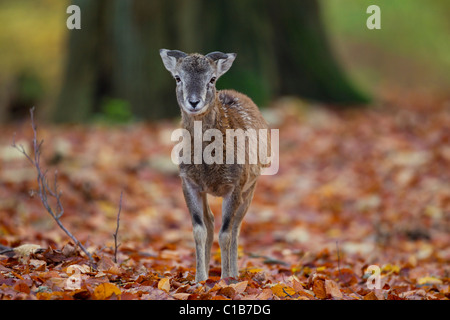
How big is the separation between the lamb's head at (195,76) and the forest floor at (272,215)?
5.31 ft

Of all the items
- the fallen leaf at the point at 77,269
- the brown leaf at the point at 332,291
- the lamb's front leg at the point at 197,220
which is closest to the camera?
the brown leaf at the point at 332,291

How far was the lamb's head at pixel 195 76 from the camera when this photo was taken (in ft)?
17.8

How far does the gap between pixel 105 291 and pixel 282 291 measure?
1.49m

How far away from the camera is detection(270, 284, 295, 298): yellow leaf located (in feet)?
16.3

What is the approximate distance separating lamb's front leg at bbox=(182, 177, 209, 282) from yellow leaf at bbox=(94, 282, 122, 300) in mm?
1125

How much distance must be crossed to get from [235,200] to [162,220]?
16.7 ft

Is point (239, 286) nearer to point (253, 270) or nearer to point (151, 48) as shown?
point (253, 270)

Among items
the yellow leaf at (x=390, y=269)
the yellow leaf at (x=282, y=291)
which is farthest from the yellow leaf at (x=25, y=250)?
the yellow leaf at (x=390, y=269)

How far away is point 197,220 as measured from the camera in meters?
5.67

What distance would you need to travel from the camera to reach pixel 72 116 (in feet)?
55.5

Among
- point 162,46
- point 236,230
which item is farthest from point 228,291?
point 162,46

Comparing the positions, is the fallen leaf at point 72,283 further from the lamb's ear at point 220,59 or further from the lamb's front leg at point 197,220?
the lamb's ear at point 220,59

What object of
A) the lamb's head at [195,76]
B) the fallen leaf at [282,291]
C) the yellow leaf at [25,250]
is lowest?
the fallen leaf at [282,291]

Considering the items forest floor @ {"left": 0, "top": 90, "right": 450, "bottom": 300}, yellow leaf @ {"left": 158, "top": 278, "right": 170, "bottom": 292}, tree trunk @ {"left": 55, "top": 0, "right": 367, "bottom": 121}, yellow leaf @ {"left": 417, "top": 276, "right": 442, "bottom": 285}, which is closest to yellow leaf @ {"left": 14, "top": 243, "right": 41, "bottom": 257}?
forest floor @ {"left": 0, "top": 90, "right": 450, "bottom": 300}
